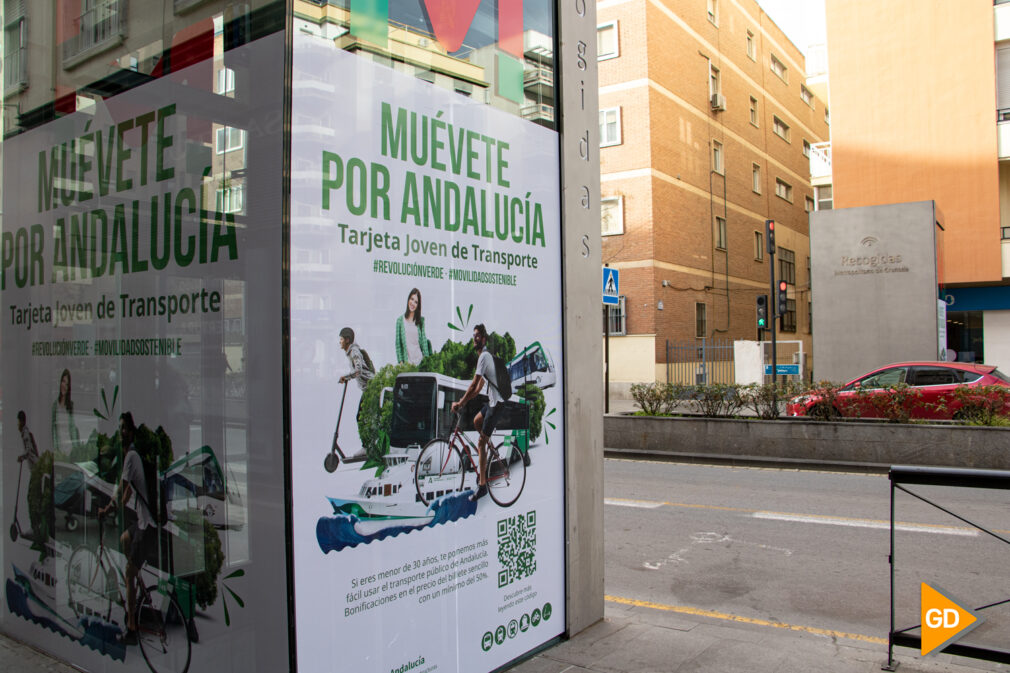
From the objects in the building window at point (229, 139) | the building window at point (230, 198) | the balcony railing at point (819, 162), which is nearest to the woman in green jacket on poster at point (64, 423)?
the building window at point (230, 198)

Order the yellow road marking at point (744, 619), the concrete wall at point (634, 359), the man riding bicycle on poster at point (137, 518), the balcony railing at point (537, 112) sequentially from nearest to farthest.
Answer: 1. the man riding bicycle on poster at point (137, 518)
2. the balcony railing at point (537, 112)
3. the yellow road marking at point (744, 619)
4. the concrete wall at point (634, 359)

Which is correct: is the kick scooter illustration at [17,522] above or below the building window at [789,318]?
below

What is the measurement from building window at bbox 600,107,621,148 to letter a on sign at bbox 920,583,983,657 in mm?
26409

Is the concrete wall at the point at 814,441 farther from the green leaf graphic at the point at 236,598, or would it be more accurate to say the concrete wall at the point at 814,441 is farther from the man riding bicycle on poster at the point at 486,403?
the green leaf graphic at the point at 236,598

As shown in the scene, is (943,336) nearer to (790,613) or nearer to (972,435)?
(972,435)

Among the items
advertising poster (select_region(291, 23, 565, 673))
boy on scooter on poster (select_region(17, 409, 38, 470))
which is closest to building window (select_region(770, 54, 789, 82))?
advertising poster (select_region(291, 23, 565, 673))

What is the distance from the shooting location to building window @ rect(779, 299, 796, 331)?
3925cm

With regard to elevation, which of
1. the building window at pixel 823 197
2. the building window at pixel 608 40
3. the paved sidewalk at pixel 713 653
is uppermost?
the building window at pixel 608 40

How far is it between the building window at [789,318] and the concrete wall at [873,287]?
1673 centimetres

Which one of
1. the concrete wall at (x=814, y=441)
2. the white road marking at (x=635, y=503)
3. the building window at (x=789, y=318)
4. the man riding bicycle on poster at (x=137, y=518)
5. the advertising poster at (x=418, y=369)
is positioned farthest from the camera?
the building window at (x=789, y=318)

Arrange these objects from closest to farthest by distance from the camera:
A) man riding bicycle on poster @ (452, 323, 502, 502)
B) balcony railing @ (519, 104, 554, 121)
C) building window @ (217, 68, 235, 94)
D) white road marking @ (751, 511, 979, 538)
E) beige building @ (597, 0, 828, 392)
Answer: building window @ (217, 68, 235, 94), man riding bicycle on poster @ (452, 323, 502, 502), balcony railing @ (519, 104, 554, 121), white road marking @ (751, 511, 979, 538), beige building @ (597, 0, 828, 392)

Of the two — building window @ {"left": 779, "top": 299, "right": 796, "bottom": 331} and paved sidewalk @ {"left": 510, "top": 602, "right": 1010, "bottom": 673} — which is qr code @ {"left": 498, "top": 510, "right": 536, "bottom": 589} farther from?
building window @ {"left": 779, "top": 299, "right": 796, "bottom": 331}

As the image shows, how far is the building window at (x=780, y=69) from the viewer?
134ft

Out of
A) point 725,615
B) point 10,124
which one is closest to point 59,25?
point 10,124
